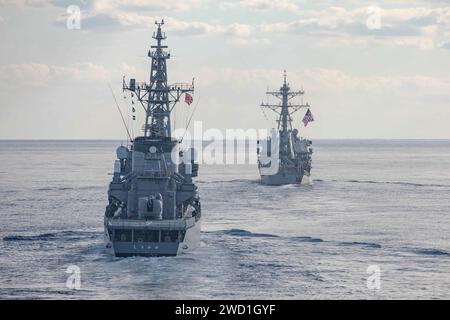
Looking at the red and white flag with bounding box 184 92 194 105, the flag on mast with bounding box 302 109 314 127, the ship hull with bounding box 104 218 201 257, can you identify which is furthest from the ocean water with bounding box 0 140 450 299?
the flag on mast with bounding box 302 109 314 127

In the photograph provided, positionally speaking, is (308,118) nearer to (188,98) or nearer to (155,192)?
(188,98)

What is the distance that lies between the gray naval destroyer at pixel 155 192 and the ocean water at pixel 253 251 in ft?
4.09

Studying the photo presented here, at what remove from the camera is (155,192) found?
5531 centimetres

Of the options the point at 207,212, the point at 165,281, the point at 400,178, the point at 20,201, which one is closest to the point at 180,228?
the point at 165,281

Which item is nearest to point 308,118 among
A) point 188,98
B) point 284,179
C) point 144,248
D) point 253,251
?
point 284,179

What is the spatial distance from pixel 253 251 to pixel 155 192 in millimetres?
8026

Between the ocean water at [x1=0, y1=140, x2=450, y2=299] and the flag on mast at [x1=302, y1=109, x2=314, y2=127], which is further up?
the flag on mast at [x1=302, y1=109, x2=314, y2=127]

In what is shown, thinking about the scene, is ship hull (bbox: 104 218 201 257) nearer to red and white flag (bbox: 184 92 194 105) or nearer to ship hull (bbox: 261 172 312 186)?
red and white flag (bbox: 184 92 194 105)

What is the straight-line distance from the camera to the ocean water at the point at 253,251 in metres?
44.2

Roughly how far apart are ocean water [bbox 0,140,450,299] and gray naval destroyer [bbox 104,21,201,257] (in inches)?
49.1

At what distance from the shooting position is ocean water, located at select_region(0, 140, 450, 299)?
145ft

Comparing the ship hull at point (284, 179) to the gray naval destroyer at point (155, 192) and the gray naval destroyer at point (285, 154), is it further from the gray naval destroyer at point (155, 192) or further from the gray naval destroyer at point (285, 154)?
the gray naval destroyer at point (155, 192)
